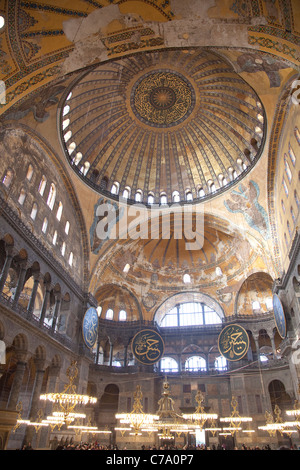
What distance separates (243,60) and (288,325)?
995 centimetres

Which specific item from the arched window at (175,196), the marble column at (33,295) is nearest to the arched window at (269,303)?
the arched window at (175,196)

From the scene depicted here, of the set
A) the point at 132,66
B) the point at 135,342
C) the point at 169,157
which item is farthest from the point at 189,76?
the point at 135,342

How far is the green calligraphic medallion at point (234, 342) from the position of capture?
1505cm

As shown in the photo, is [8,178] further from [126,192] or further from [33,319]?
[126,192]

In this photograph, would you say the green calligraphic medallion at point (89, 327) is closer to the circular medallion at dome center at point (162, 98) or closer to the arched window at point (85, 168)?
the arched window at point (85, 168)

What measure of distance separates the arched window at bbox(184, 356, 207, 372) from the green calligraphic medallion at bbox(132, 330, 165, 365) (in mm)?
3998

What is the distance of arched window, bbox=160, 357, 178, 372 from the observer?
63.3ft

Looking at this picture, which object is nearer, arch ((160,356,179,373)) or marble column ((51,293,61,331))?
marble column ((51,293,61,331))

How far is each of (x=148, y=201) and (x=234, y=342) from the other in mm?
8732

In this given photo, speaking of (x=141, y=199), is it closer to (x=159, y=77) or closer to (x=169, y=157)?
(x=169, y=157)

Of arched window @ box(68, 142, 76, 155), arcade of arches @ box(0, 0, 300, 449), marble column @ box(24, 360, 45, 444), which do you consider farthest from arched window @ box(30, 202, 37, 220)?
marble column @ box(24, 360, 45, 444)

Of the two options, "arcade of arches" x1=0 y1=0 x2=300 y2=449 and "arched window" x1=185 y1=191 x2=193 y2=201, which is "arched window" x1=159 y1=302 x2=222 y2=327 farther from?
"arched window" x1=185 y1=191 x2=193 y2=201

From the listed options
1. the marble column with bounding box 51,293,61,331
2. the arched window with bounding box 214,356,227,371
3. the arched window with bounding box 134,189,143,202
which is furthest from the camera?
the arched window with bounding box 214,356,227,371

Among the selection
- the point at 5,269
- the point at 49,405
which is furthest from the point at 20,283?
the point at 49,405
